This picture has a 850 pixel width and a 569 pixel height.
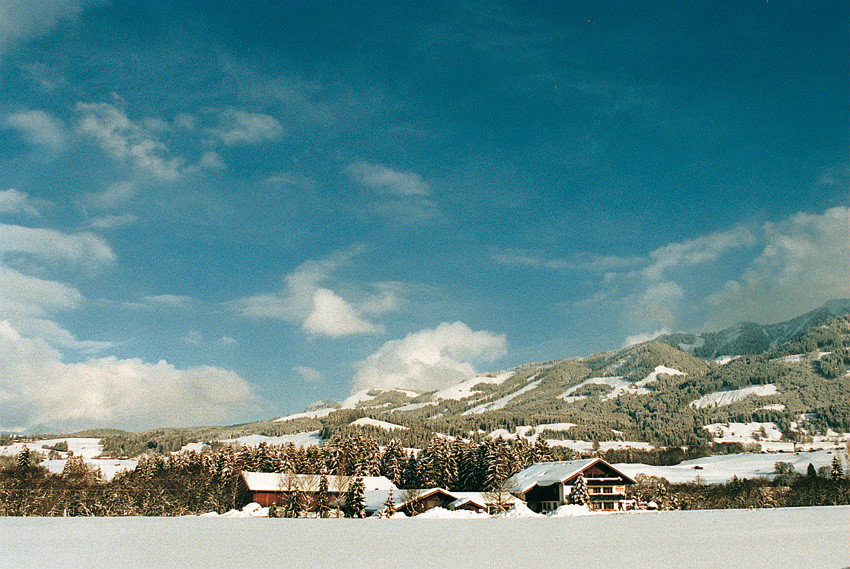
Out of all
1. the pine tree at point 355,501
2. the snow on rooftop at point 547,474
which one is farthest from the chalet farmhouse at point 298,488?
the snow on rooftop at point 547,474

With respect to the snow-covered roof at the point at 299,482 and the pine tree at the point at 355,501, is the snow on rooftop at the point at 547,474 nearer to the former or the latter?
the snow-covered roof at the point at 299,482

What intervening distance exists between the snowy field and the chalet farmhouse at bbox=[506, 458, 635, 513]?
48674mm

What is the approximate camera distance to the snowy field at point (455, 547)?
1959 cm

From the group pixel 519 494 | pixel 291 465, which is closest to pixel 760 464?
pixel 519 494

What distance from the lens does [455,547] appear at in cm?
2384

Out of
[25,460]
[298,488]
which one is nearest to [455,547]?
[298,488]

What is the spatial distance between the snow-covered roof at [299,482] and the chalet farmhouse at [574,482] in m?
22.1

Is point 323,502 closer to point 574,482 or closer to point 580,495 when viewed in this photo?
point 580,495

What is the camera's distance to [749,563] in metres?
18.6

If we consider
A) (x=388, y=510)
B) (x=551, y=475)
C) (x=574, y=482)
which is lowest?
(x=388, y=510)

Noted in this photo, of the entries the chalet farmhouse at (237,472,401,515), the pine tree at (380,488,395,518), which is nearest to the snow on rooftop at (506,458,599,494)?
the chalet farmhouse at (237,472,401,515)

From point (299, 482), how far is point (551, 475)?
116ft

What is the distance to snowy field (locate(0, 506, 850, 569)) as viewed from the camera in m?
19.6

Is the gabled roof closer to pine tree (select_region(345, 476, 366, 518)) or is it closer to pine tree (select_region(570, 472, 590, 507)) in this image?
pine tree (select_region(570, 472, 590, 507))
